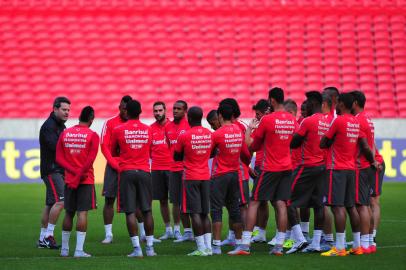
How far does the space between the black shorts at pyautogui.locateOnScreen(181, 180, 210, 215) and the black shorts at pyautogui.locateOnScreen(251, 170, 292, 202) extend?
2.23 ft

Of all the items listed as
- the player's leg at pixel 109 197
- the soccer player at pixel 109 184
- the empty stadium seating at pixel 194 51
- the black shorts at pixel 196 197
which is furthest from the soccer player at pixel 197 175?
the empty stadium seating at pixel 194 51

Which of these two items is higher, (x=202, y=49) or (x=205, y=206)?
(x=202, y=49)

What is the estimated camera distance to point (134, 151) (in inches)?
440

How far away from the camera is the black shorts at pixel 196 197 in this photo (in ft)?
37.2

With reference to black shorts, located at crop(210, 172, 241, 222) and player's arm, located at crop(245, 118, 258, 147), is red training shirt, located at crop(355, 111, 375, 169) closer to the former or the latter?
player's arm, located at crop(245, 118, 258, 147)

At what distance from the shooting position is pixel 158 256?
37.1ft

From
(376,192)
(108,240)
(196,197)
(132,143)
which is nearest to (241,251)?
(196,197)

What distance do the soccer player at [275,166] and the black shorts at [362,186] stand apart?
3.05 ft

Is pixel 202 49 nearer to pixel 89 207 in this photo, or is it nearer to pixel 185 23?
pixel 185 23

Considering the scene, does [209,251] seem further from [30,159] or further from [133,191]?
[30,159]

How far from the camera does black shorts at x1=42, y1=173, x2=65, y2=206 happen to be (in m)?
12.6

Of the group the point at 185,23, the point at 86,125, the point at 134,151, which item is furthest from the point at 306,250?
the point at 185,23

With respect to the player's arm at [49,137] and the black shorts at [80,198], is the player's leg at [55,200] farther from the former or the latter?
the black shorts at [80,198]

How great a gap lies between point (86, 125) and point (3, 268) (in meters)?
2.27
